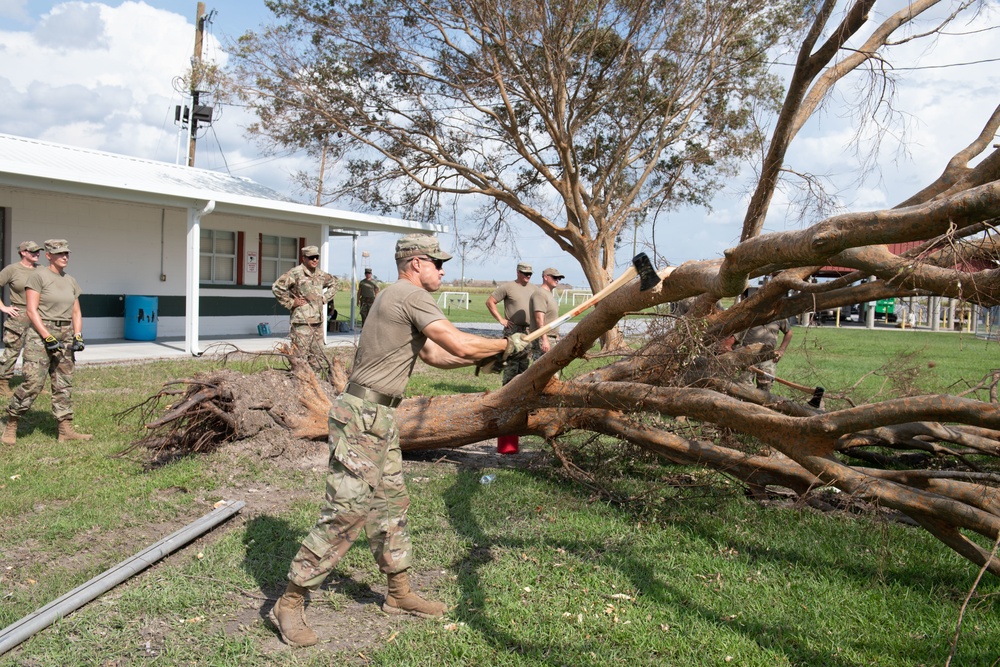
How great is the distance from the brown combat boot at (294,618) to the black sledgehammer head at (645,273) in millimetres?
2264

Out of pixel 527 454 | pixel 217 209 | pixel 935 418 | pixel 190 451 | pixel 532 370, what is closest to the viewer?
pixel 935 418

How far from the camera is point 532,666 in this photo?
3109mm

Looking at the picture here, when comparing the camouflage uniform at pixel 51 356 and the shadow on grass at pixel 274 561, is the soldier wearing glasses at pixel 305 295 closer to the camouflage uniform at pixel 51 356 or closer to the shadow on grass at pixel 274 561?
the camouflage uniform at pixel 51 356

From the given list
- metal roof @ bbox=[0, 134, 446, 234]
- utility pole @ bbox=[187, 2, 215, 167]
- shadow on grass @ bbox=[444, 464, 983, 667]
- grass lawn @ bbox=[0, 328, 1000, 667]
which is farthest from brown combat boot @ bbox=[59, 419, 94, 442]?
→ utility pole @ bbox=[187, 2, 215, 167]

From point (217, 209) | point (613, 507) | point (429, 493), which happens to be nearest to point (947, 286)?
point (613, 507)

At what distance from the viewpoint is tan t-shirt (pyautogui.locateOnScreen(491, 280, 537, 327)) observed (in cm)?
853

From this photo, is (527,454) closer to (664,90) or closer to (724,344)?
(724,344)

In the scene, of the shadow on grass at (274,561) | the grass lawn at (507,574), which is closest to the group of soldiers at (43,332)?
the grass lawn at (507,574)

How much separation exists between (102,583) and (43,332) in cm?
386

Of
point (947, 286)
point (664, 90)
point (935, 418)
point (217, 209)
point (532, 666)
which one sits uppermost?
point (664, 90)

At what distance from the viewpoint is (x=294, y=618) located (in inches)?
132

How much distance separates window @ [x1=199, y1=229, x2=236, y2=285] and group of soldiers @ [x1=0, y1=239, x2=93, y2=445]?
883 centimetres

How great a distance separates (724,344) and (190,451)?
178 inches

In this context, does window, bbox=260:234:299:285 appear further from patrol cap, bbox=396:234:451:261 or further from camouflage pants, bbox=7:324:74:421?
patrol cap, bbox=396:234:451:261
